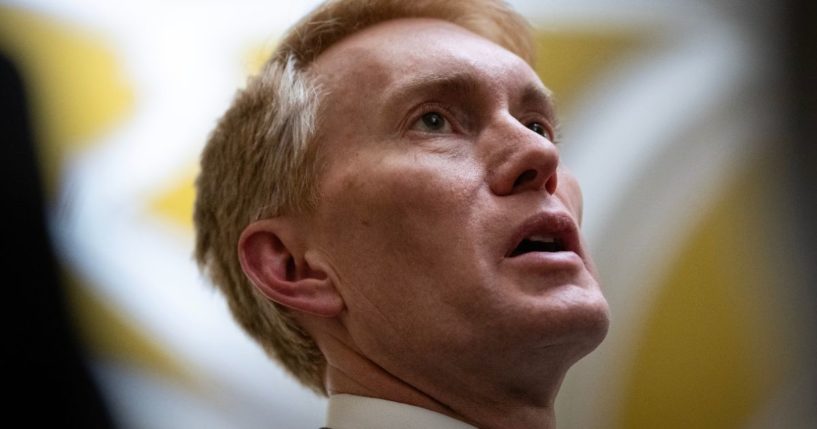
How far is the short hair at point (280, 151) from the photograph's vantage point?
1181 mm

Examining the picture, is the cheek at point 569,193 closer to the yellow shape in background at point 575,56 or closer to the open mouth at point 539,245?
the open mouth at point 539,245

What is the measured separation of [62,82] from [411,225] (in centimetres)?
78

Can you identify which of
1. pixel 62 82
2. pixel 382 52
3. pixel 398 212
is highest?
pixel 62 82

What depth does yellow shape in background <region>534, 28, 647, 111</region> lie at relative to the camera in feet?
5.64

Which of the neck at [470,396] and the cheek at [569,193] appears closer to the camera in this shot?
the neck at [470,396]

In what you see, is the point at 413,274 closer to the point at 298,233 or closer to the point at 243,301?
the point at 298,233

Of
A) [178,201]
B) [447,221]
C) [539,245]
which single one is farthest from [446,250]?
[178,201]

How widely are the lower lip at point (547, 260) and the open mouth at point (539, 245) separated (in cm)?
3

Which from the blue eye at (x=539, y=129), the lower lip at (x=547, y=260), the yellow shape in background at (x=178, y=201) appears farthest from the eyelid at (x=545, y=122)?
the yellow shape in background at (x=178, y=201)

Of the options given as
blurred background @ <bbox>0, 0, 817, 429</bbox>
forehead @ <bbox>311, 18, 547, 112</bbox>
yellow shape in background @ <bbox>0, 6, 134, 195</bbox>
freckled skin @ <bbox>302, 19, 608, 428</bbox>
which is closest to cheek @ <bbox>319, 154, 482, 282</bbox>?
freckled skin @ <bbox>302, 19, 608, 428</bbox>

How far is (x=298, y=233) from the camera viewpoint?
1.16 metres

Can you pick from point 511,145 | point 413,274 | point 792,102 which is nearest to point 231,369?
point 413,274

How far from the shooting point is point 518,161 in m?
1.06

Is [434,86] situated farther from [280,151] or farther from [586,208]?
[586,208]
